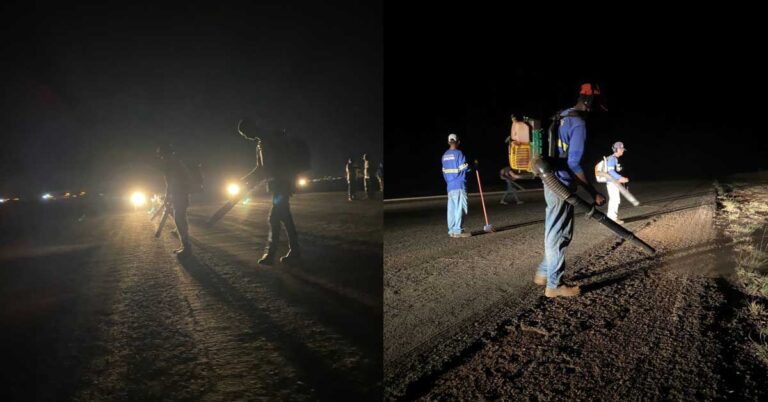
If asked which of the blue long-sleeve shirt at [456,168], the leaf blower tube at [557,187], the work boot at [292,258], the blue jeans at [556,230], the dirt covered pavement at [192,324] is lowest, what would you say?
the dirt covered pavement at [192,324]

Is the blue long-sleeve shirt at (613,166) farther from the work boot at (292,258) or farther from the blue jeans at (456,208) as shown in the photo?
the work boot at (292,258)

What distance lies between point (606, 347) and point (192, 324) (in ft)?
11.0

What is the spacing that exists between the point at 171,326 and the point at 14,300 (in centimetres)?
268

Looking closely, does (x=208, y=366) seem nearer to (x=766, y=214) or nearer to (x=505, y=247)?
(x=505, y=247)

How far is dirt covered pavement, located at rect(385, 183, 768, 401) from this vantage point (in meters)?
2.47

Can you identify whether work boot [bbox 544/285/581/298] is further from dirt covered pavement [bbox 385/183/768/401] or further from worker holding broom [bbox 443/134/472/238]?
worker holding broom [bbox 443/134/472/238]

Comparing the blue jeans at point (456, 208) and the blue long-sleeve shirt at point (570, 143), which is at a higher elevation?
the blue long-sleeve shirt at point (570, 143)

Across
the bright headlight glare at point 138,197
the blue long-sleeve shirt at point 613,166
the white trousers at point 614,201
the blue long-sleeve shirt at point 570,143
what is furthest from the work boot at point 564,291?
the bright headlight glare at point 138,197

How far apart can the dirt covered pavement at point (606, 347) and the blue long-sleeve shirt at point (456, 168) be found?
9.84 ft

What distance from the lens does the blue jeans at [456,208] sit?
7.44 metres

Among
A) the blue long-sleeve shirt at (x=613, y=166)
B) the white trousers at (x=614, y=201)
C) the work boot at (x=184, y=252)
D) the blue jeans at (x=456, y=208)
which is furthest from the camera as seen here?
the blue long-sleeve shirt at (x=613, y=166)

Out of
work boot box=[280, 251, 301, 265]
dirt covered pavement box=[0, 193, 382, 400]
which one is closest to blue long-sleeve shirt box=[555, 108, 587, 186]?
dirt covered pavement box=[0, 193, 382, 400]

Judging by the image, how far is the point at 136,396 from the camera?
8.81 ft

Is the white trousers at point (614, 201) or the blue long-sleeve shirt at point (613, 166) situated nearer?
the white trousers at point (614, 201)
